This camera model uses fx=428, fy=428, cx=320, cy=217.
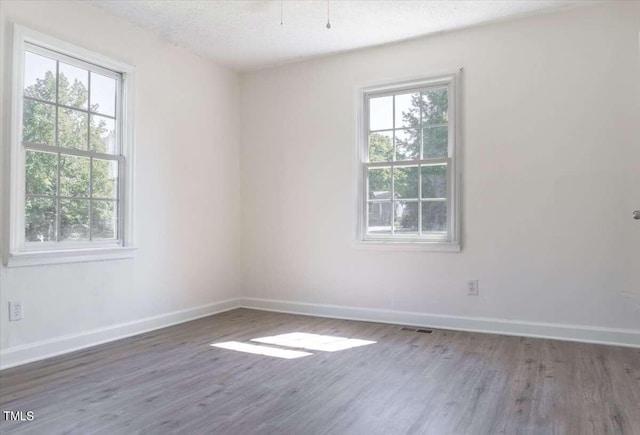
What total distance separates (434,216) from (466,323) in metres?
1.01

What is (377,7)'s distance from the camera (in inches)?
137

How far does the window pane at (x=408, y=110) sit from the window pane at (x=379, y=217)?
803 mm

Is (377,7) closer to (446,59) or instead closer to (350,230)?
(446,59)

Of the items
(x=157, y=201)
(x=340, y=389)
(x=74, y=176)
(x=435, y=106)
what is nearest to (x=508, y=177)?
(x=435, y=106)

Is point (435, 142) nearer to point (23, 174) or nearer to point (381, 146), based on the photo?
point (381, 146)

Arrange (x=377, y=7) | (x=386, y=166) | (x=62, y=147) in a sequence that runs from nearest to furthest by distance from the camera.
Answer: (x=62, y=147)
(x=377, y=7)
(x=386, y=166)

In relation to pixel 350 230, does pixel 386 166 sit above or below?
above

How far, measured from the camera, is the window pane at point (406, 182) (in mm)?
4156

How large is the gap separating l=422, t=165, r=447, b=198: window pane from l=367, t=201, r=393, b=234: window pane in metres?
0.40

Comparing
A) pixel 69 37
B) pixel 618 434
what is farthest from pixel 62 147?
pixel 618 434

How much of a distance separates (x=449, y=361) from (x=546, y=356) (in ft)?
2.40

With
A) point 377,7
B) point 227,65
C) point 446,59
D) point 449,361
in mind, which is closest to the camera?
point 449,361

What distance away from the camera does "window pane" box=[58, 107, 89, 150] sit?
328cm

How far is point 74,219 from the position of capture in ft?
11.1
